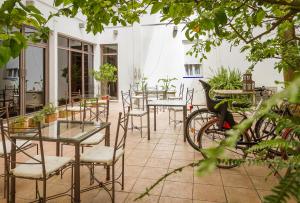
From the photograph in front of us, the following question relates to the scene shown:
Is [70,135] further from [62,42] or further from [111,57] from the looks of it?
[111,57]

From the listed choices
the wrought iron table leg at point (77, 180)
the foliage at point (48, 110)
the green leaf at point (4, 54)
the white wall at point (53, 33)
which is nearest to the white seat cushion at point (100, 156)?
the wrought iron table leg at point (77, 180)

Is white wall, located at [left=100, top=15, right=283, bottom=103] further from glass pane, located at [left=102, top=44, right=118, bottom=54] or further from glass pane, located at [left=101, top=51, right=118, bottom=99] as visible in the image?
glass pane, located at [left=101, top=51, right=118, bottom=99]

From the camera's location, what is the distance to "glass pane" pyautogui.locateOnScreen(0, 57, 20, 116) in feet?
20.8

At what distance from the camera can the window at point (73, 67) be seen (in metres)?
8.52

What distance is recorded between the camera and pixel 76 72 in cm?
954

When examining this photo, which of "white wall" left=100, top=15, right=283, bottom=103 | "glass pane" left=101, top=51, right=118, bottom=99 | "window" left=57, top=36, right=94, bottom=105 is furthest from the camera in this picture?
"glass pane" left=101, top=51, right=118, bottom=99

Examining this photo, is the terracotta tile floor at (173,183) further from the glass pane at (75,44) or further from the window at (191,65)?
the window at (191,65)

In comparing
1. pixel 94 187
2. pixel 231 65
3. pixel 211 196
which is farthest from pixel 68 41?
pixel 211 196

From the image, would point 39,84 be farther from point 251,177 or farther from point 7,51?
point 7,51

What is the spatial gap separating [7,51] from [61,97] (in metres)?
8.18

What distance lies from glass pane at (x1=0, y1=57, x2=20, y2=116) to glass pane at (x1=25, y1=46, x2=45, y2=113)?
11.0 inches

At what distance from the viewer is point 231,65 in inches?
344

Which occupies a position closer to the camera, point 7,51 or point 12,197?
point 7,51

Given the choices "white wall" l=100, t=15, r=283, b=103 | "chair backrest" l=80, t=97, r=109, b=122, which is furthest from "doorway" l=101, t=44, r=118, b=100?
"chair backrest" l=80, t=97, r=109, b=122
